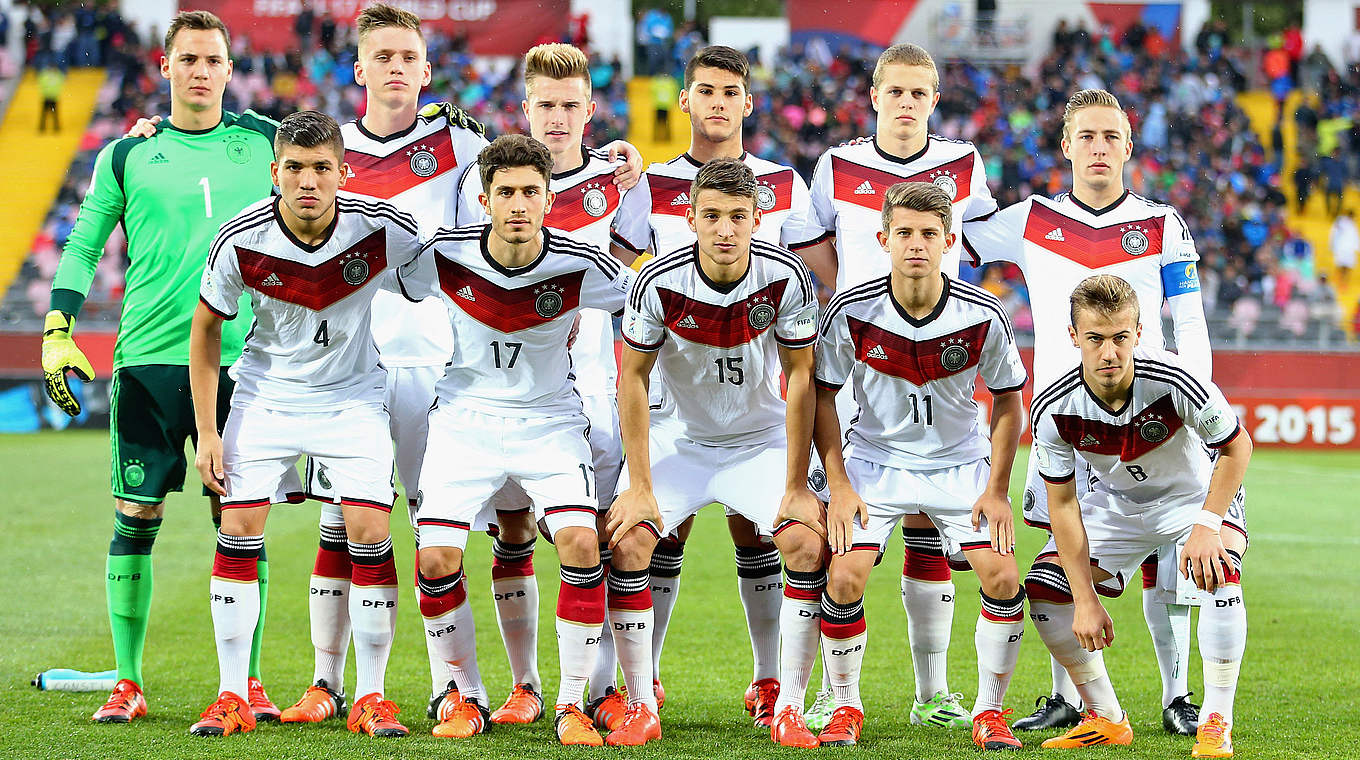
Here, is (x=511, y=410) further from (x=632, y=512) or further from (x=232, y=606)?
(x=232, y=606)

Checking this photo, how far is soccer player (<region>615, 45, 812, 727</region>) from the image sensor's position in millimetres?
5086

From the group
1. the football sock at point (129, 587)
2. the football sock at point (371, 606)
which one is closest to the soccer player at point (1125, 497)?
the football sock at point (371, 606)

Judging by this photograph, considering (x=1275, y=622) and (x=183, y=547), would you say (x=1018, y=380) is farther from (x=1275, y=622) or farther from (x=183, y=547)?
(x=183, y=547)

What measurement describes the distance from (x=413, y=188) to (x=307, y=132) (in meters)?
0.73

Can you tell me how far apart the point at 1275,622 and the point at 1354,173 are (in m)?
20.1

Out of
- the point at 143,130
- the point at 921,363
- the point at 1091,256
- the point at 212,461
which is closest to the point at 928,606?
the point at 921,363

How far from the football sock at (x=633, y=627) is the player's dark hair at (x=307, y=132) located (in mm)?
1818

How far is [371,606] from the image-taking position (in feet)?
15.4

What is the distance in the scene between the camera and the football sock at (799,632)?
15.0 feet

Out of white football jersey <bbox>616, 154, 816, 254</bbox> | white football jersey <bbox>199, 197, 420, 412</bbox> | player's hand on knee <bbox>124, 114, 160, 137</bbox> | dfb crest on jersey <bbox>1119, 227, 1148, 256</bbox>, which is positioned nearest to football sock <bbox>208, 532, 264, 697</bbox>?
white football jersey <bbox>199, 197, 420, 412</bbox>

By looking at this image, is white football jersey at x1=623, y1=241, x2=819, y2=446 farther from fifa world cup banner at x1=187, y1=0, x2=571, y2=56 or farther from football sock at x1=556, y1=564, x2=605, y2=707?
fifa world cup banner at x1=187, y1=0, x2=571, y2=56


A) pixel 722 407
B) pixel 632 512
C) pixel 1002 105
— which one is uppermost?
pixel 1002 105

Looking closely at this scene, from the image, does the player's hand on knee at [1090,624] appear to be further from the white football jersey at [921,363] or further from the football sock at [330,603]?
the football sock at [330,603]

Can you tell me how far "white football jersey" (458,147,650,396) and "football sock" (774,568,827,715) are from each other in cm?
124
